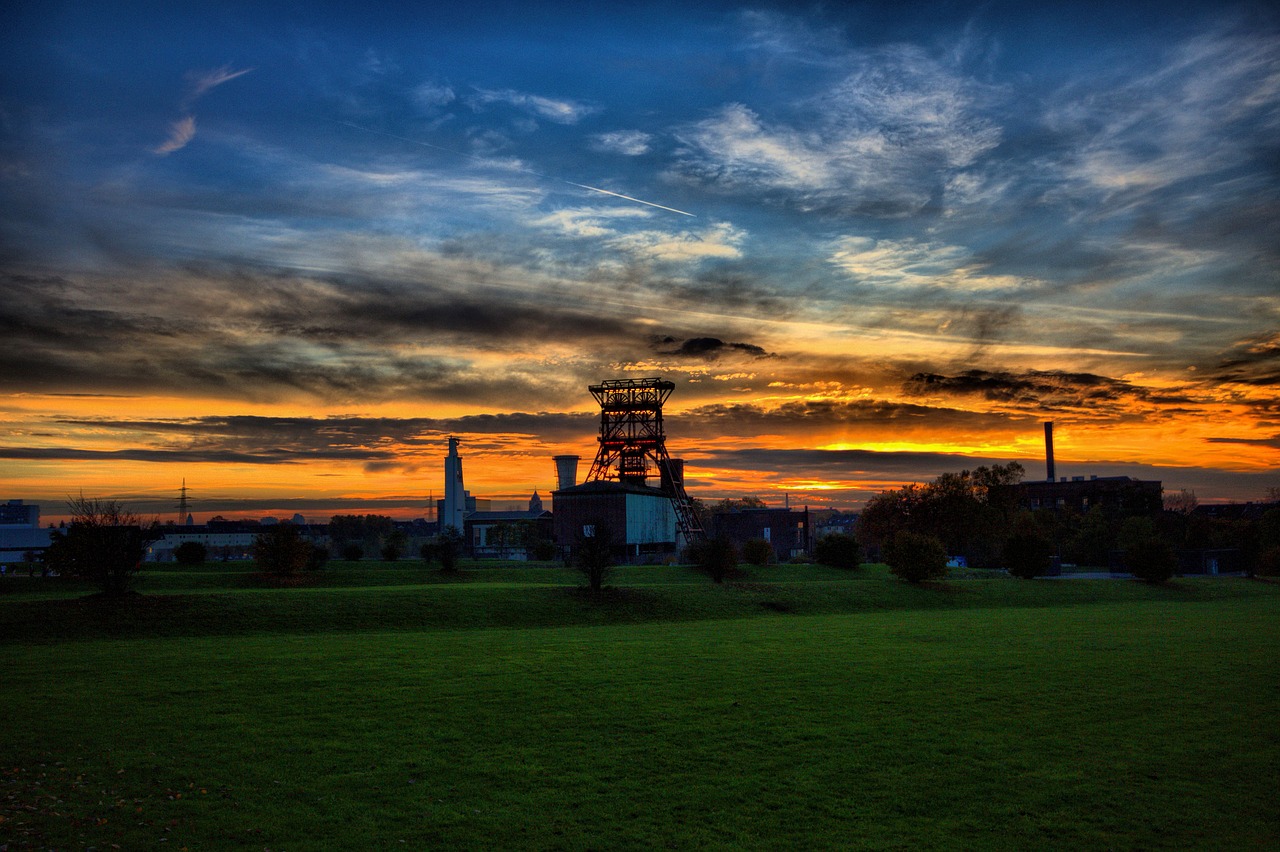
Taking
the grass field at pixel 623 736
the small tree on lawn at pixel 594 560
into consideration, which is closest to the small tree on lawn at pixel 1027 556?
the grass field at pixel 623 736

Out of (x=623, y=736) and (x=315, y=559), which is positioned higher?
(x=315, y=559)

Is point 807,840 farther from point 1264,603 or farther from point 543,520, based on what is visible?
point 543,520

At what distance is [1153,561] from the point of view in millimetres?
58500

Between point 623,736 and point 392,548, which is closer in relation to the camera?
point 623,736

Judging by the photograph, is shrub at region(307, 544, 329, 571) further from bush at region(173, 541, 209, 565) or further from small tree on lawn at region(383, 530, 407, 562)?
Result: small tree on lawn at region(383, 530, 407, 562)

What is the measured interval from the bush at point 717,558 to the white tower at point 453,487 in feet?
224

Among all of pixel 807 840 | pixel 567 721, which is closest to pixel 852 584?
pixel 567 721

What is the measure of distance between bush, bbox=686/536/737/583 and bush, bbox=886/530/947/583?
10.8 m

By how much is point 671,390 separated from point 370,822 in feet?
275

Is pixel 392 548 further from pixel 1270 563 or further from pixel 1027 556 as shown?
pixel 1270 563

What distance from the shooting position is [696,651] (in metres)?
25.7

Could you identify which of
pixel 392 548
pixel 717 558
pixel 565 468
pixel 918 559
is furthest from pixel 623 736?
pixel 565 468

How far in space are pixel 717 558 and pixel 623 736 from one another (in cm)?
3887

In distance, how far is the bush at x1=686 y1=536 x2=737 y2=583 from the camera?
53625 mm
